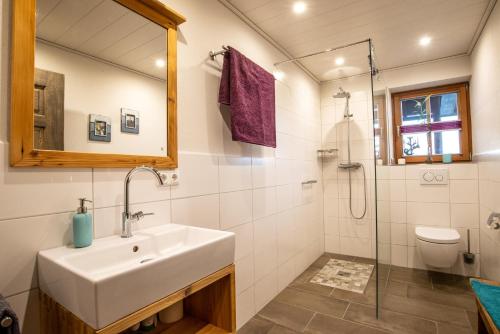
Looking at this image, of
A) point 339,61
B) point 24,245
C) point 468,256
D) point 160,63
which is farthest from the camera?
point 339,61

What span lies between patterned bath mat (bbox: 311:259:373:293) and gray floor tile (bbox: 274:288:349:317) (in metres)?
0.29

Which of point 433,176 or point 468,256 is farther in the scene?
point 433,176

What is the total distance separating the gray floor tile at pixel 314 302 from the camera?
7.25ft

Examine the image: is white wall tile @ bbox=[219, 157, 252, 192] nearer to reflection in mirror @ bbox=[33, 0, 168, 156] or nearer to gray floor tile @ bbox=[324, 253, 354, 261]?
reflection in mirror @ bbox=[33, 0, 168, 156]

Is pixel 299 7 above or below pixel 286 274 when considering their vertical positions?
above

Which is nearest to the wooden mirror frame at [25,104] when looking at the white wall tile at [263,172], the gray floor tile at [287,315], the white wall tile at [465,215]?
the white wall tile at [263,172]

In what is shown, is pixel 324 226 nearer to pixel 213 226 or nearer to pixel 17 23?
pixel 213 226

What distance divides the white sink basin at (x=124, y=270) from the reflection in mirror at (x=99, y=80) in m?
0.42

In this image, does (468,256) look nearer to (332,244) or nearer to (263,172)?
(332,244)

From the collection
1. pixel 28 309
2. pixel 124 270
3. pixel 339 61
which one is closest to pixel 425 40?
pixel 339 61

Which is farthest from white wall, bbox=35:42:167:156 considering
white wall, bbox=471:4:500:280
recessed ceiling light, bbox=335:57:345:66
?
white wall, bbox=471:4:500:280

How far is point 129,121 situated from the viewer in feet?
4.29

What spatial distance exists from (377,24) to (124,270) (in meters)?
2.57

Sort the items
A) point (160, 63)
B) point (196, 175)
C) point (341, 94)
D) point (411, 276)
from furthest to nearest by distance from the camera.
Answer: point (341, 94) < point (411, 276) < point (196, 175) < point (160, 63)
